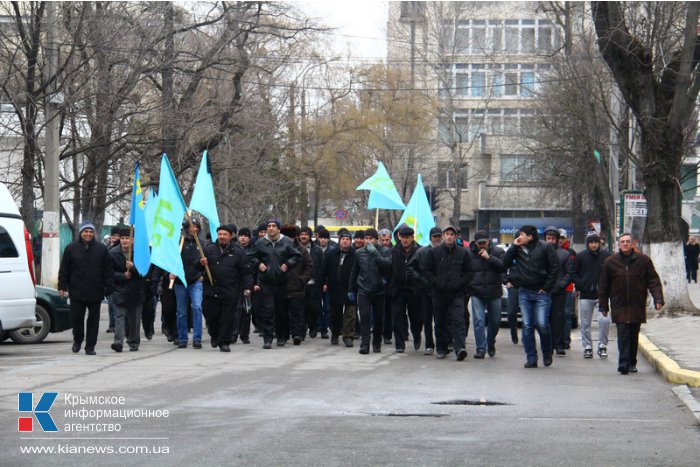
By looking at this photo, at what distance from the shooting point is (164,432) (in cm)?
843

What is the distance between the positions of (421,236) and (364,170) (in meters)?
29.4

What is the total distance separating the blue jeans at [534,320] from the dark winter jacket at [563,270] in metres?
0.35

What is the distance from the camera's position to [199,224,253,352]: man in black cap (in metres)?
15.9

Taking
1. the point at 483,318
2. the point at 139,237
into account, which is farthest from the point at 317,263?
the point at 483,318

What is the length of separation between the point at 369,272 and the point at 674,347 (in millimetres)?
4308

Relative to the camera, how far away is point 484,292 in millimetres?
15180

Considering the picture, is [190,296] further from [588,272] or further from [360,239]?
[588,272]

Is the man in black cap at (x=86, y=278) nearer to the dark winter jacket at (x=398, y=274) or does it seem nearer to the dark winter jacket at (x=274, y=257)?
the dark winter jacket at (x=274, y=257)

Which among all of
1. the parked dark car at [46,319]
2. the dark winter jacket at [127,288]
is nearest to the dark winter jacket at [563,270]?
the dark winter jacket at [127,288]

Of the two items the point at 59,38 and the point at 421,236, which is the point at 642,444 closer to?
the point at 421,236

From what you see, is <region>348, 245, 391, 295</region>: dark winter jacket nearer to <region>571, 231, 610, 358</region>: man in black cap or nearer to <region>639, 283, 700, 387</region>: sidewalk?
<region>571, 231, 610, 358</region>: man in black cap

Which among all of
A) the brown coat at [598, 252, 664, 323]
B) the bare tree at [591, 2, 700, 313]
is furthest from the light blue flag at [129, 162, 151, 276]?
the bare tree at [591, 2, 700, 313]

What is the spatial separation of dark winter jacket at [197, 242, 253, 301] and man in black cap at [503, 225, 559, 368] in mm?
3960
